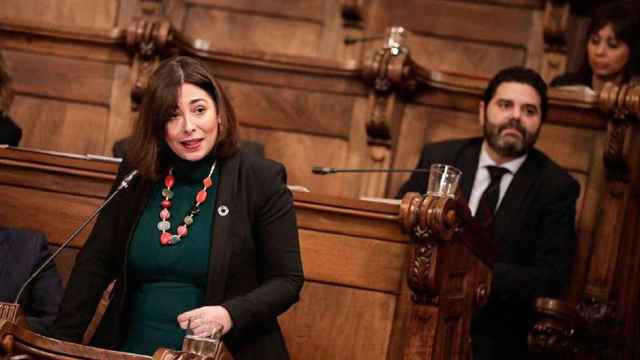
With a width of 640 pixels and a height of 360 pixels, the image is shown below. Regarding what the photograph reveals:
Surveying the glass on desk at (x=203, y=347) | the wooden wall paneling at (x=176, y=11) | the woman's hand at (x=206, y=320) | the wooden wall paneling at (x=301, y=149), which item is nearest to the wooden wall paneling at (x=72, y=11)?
the wooden wall paneling at (x=176, y=11)

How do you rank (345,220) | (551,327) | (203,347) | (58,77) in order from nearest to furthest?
1. (203,347)
2. (345,220)
3. (551,327)
4. (58,77)

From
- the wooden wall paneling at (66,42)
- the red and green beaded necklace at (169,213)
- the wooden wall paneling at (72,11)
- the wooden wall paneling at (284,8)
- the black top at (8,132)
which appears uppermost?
the wooden wall paneling at (284,8)

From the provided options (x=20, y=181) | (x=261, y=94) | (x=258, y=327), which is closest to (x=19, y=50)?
(x=261, y=94)

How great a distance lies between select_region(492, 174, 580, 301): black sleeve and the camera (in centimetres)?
252

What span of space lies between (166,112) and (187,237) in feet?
0.70

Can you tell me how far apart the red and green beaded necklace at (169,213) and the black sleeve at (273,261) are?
0.10 m

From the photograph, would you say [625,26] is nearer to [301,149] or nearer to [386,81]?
[386,81]

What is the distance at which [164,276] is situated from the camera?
1812 mm

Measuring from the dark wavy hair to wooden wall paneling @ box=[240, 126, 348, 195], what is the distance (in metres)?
0.73

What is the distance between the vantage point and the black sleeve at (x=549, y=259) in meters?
2.52

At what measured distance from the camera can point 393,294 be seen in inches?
82.6

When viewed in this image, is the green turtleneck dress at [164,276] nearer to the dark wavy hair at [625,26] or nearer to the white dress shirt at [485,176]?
the white dress shirt at [485,176]

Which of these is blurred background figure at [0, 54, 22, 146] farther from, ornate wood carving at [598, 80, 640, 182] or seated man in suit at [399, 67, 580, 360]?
ornate wood carving at [598, 80, 640, 182]

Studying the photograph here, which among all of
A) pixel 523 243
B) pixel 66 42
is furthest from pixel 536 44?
pixel 66 42
